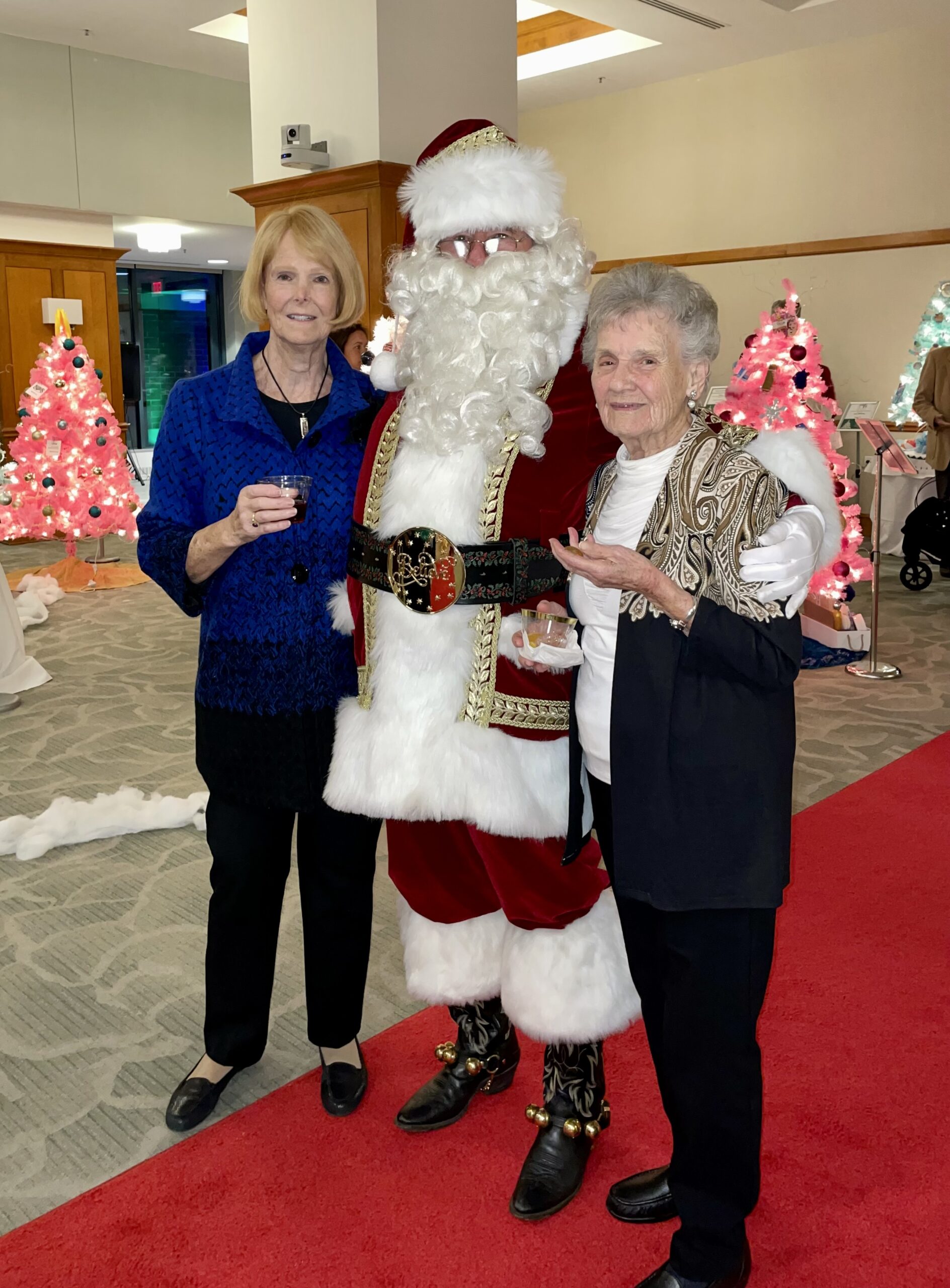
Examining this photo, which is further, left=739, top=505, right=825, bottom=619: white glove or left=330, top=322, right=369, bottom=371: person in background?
left=330, top=322, right=369, bottom=371: person in background

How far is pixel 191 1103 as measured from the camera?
2.22 meters

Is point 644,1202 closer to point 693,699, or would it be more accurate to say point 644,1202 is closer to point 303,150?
point 693,699

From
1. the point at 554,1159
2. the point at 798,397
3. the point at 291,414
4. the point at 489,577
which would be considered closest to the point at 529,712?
the point at 489,577

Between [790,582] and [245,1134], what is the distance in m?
1.57

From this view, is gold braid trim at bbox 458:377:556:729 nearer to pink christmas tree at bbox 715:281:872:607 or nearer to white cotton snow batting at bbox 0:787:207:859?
white cotton snow batting at bbox 0:787:207:859

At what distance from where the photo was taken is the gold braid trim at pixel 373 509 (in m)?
1.92

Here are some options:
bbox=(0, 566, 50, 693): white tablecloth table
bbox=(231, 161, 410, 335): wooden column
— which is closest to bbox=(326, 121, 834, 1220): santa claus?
bbox=(0, 566, 50, 693): white tablecloth table

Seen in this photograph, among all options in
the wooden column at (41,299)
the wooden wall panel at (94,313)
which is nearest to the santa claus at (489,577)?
the wooden column at (41,299)

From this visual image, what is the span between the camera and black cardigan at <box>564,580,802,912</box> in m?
1.51

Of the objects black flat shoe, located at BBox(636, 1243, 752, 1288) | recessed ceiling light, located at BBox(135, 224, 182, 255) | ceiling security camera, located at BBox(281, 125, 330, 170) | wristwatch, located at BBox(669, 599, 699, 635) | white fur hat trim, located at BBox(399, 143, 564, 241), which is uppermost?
recessed ceiling light, located at BBox(135, 224, 182, 255)

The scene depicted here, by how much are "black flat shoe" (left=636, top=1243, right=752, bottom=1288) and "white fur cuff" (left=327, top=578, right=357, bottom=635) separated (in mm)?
1192

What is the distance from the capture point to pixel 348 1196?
198 centimetres

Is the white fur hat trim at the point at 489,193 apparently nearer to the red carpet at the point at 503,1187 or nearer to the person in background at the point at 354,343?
the red carpet at the point at 503,1187

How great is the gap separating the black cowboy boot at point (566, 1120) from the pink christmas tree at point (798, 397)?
4542 millimetres
